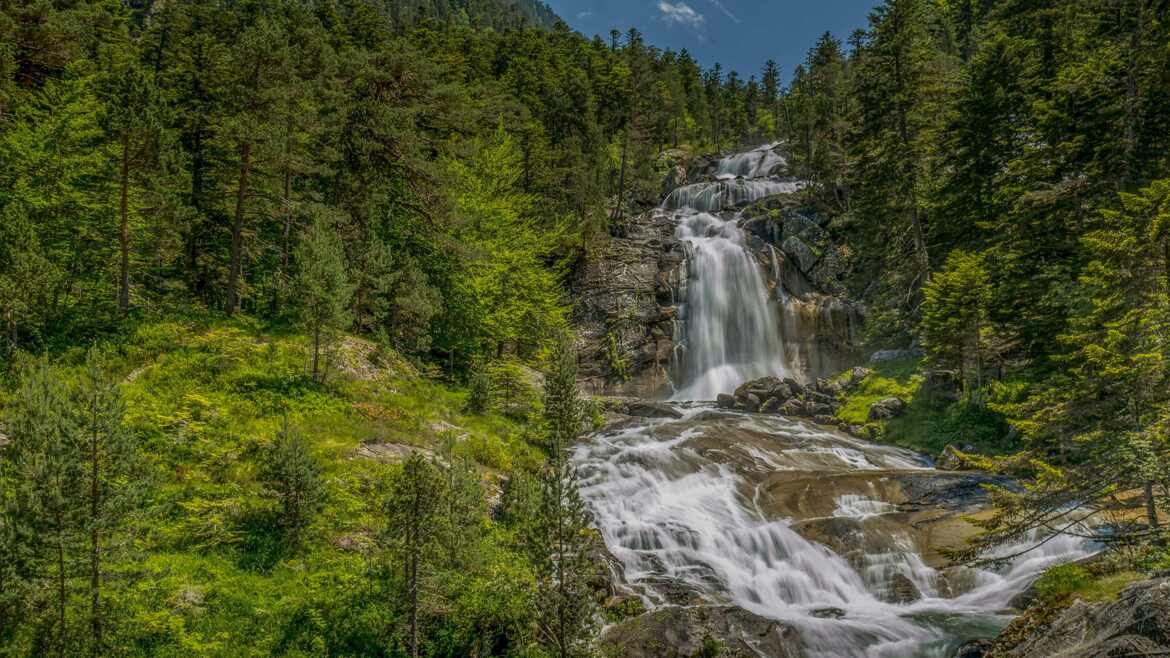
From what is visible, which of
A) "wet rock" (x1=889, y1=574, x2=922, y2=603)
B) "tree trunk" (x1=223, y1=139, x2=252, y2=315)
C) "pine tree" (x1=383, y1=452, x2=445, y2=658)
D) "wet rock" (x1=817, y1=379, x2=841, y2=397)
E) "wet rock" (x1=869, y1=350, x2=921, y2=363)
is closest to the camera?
"pine tree" (x1=383, y1=452, x2=445, y2=658)

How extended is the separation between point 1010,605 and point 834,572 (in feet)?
11.4

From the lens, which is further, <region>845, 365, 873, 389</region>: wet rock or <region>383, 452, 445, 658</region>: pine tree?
<region>845, 365, 873, 389</region>: wet rock

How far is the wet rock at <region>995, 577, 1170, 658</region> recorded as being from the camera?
5.31m

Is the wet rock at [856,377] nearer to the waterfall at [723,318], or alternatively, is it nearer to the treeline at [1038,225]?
the treeline at [1038,225]

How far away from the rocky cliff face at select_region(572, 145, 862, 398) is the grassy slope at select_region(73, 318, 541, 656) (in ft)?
59.3

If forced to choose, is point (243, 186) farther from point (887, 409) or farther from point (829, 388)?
point (829, 388)

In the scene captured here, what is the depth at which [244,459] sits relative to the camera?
13102 mm

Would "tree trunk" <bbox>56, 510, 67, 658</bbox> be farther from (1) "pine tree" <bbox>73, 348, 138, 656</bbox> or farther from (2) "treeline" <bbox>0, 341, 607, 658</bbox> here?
(1) "pine tree" <bbox>73, 348, 138, 656</bbox>

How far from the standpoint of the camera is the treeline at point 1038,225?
9.62 meters

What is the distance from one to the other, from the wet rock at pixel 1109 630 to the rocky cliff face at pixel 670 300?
1133 inches

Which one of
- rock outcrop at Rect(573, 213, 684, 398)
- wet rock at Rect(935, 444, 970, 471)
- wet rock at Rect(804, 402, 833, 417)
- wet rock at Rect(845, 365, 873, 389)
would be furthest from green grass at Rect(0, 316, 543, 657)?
wet rock at Rect(845, 365, 873, 389)

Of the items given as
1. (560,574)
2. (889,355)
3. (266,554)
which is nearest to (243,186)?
(266,554)

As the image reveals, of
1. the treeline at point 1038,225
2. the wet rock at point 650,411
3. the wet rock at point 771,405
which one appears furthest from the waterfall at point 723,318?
the wet rock at point 650,411

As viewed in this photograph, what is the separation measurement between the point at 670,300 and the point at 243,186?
27852 millimetres
